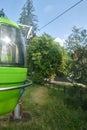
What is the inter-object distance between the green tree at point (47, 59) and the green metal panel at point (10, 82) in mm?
23437

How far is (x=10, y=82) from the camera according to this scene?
4.20 m

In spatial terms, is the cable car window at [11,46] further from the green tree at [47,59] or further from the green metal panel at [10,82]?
the green tree at [47,59]

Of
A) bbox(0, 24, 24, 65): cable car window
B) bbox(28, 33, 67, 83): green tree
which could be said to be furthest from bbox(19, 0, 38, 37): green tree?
bbox(0, 24, 24, 65): cable car window

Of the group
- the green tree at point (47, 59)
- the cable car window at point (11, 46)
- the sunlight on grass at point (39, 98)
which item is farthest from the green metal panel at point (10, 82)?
the green tree at point (47, 59)

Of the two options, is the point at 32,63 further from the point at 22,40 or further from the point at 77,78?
the point at 22,40

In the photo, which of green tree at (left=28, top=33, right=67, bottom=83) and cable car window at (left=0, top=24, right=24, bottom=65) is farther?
green tree at (left=28, top=33, right=67, bottom=83)

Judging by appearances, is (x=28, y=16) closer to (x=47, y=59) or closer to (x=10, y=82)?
(x=47, y=59)

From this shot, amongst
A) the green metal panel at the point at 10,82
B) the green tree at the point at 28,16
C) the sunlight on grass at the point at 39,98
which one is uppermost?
the green tree at the point at 28,16

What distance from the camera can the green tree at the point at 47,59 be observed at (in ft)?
93.0

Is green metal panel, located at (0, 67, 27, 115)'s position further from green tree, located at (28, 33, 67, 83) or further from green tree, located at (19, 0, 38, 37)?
green tree, located at (19, 0, 38, 37)

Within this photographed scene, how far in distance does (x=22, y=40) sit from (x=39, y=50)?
80.0 feet

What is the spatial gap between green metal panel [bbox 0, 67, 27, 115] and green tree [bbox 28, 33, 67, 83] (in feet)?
76.9

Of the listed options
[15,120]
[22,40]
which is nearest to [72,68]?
[15,120]

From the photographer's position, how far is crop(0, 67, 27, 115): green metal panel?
4082 millimetres
